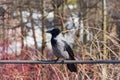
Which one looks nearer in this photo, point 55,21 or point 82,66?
point 82,66

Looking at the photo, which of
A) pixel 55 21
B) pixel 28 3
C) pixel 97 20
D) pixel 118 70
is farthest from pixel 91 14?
pixel 118 70

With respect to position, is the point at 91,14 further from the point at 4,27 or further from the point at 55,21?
the point at 4,27

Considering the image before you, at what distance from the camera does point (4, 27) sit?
9234 mm

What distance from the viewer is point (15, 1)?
29.7 ft

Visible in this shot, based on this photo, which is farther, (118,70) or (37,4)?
(37,4)

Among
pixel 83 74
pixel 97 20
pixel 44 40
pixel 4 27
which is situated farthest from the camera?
pixel 97 20

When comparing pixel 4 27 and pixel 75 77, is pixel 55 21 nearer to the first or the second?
pixel 4 27

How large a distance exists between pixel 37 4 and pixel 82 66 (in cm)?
409

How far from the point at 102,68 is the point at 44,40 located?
3.51 m

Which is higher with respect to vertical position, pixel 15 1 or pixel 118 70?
pixel 15 1

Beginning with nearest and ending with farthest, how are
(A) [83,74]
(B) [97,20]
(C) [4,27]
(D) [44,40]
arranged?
(A) [83,74], (D) [44,40], (C) [4,27], (B) [97,20]

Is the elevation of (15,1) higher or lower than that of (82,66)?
higher

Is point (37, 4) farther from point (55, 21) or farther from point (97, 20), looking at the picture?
point (97, 20)

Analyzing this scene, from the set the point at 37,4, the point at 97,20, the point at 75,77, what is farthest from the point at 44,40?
the point at 75,77
